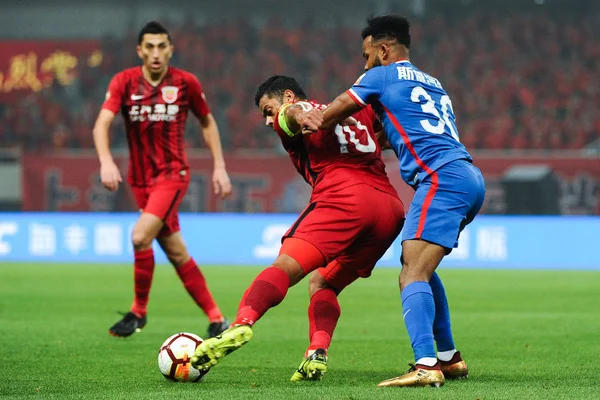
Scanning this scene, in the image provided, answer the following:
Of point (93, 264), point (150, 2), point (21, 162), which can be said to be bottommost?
point (93, 264)

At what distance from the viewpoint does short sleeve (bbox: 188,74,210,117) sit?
8.06 m

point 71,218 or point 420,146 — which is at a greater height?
point 420,146

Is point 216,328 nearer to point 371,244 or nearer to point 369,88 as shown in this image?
point 371,244

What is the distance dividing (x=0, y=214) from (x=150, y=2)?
10096 mm

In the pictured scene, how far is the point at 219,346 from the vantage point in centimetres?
474

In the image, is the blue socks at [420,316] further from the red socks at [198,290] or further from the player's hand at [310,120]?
the red socks at [198,290]

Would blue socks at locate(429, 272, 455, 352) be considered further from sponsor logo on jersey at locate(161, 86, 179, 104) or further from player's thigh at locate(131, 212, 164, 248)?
sponsor logo on jersey at locate(161, 86, 179, 104)

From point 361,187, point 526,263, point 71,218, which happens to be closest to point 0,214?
point 71,218

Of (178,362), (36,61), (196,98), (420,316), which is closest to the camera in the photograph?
(420,316)

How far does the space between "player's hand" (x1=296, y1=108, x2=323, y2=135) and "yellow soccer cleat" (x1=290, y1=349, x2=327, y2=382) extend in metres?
1.15

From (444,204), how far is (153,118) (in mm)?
3453

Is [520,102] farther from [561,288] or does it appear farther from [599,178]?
[561,288]

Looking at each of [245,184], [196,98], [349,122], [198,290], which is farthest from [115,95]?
[245,184]

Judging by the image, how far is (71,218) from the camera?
17.1 meters
